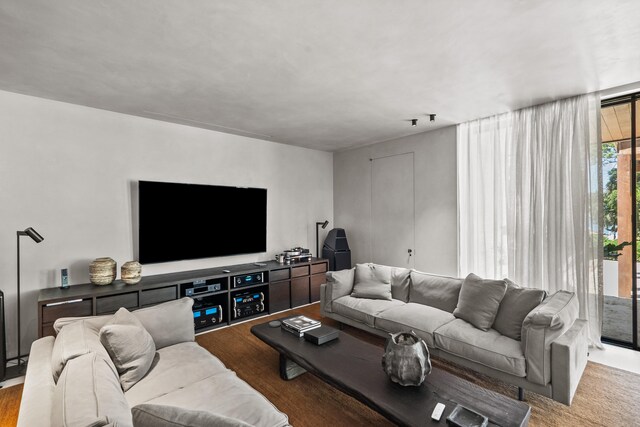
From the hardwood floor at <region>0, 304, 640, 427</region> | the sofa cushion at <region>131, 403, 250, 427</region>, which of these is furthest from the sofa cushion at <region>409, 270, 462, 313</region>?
the sofa cushion at <region>131, 403, 250, 427</region>

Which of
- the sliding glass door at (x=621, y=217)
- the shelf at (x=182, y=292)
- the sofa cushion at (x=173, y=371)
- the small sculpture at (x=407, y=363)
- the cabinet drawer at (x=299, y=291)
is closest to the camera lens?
the sofa cushion at (x=173, y=371)

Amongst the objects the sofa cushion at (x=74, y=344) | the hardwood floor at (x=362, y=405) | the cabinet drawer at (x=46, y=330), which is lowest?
the hardwood floor at (x=362, y=405)

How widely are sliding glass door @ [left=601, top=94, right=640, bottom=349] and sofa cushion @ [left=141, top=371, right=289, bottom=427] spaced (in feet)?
12.3

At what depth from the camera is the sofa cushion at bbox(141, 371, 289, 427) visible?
1586 mm

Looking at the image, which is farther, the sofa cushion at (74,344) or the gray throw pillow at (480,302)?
the gray throw pillow at (480,302)

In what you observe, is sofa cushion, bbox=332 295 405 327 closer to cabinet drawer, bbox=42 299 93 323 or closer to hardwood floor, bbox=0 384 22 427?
cabinet drawer, bbox=42 299 93 323

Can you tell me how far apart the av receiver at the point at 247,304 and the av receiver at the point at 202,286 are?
309 mm

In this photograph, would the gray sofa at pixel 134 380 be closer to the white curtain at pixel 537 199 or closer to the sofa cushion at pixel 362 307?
the sofa cushion at pixel 362 307

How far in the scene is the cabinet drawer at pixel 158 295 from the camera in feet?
11.3

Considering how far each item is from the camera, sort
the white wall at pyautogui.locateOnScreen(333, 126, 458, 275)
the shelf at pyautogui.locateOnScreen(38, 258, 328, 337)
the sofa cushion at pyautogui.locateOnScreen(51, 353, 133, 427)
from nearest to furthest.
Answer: the sofa cushion at pyautogui.locateOnScreen(51, 353, 133, 427), the shelf at pyautogui.locateOnScreen(38, 258, 328, 337), the white wall at pyautogui.locateOnScreen(333, 126, 458, 275)

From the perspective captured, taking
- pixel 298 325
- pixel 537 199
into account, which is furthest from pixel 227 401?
pixel 537 199

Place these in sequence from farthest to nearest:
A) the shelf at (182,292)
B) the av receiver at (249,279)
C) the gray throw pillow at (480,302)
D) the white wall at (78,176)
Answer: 1. the av receiver at (249,279)
2. the white wall at (78,176)
3. the shelf at (182,292)
4. the gray throw pillow at (480,302)

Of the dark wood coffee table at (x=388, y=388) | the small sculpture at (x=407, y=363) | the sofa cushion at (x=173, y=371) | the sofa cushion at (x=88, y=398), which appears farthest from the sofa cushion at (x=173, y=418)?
the small sculpture at (x=407, y=363)

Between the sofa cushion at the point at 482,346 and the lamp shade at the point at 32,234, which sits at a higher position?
the lamp shade at the point at 32,234
